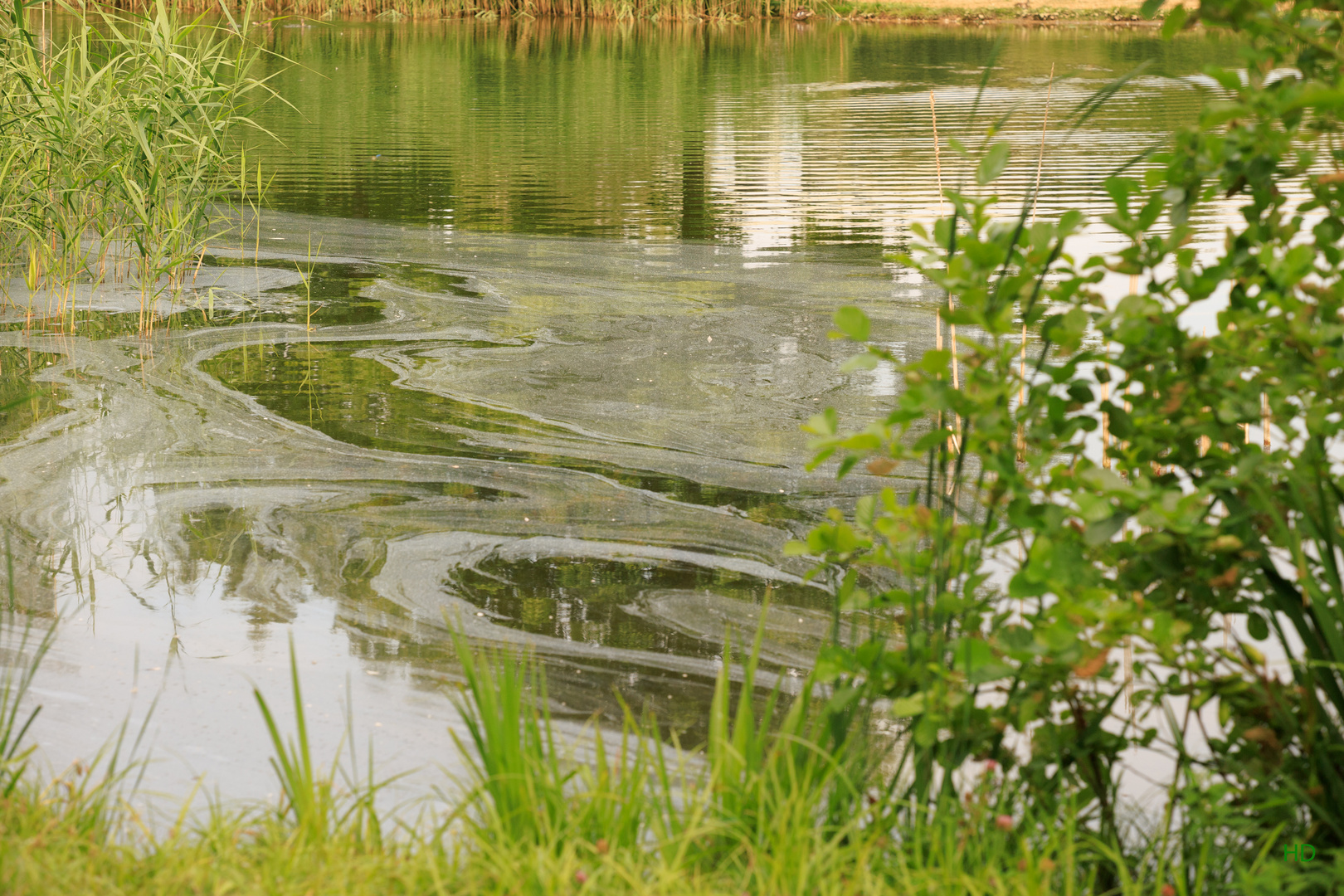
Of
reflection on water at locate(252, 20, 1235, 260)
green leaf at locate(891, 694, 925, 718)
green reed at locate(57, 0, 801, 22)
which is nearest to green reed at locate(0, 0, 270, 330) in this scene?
reflection on water at locate(252, 20, 1235, 260)

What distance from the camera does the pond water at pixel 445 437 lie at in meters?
2.32

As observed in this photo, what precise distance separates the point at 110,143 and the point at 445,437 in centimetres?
179

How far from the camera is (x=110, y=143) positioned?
14.3ft

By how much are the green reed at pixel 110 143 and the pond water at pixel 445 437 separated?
0.29 metres

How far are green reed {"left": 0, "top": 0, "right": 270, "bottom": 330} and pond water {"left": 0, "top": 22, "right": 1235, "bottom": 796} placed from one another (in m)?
0.29

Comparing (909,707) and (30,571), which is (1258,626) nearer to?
(909,707)

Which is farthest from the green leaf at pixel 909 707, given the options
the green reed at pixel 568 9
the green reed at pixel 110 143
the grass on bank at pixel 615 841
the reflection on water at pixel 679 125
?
the green reed at pixel 568 9

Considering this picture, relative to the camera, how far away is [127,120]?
14.0 ft

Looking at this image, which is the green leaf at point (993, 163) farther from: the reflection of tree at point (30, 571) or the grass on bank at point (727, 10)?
the grass on bank at point (727, 10)

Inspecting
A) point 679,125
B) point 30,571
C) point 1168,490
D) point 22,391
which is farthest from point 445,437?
point 679,125

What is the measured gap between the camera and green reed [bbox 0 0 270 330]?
4207mm

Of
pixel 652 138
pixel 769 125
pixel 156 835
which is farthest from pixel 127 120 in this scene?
pixel 769 125

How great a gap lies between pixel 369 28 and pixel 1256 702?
17588 mm

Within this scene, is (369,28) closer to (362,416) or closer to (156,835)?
(362,416)
